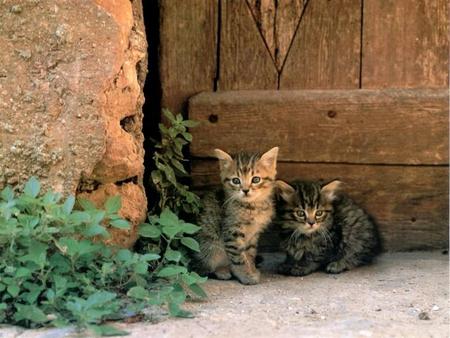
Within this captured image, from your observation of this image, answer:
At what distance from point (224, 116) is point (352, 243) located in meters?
1.27

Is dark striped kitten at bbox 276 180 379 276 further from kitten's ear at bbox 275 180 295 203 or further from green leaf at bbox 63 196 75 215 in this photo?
green leaf at bbox 63 196 75 215

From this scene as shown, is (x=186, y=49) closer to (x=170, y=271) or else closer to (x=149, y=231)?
(x=149, y=231)

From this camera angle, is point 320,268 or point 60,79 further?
point 320,268

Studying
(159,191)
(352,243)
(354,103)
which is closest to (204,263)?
(159,191)

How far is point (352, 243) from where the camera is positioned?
607cm

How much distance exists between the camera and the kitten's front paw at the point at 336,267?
6.00 metres

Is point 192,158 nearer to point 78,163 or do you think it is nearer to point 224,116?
point 224,116

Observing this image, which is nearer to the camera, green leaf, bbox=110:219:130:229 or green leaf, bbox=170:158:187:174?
green leaf, bbox=110:219:130:229

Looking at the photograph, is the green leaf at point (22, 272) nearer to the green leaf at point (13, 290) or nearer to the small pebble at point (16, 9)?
the green leaf at point (13, 290)

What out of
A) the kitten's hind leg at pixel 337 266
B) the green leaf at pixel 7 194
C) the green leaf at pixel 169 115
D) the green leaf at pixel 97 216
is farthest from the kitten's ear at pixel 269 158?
the green leaf at pixel 7 194

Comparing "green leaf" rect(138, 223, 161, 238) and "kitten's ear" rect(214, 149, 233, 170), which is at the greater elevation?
"kitten's ear" rect(214, 149, 233, 170)

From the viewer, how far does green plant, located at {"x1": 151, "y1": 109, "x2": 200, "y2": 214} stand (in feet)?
19.4

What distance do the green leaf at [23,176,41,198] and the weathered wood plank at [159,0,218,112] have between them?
6.56 ft

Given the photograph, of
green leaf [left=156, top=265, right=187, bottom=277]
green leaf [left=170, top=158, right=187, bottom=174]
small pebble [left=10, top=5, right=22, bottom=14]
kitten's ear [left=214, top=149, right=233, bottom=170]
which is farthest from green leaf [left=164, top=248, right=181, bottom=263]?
small pebble [left=10, top=5, right=22, bottom=14]
